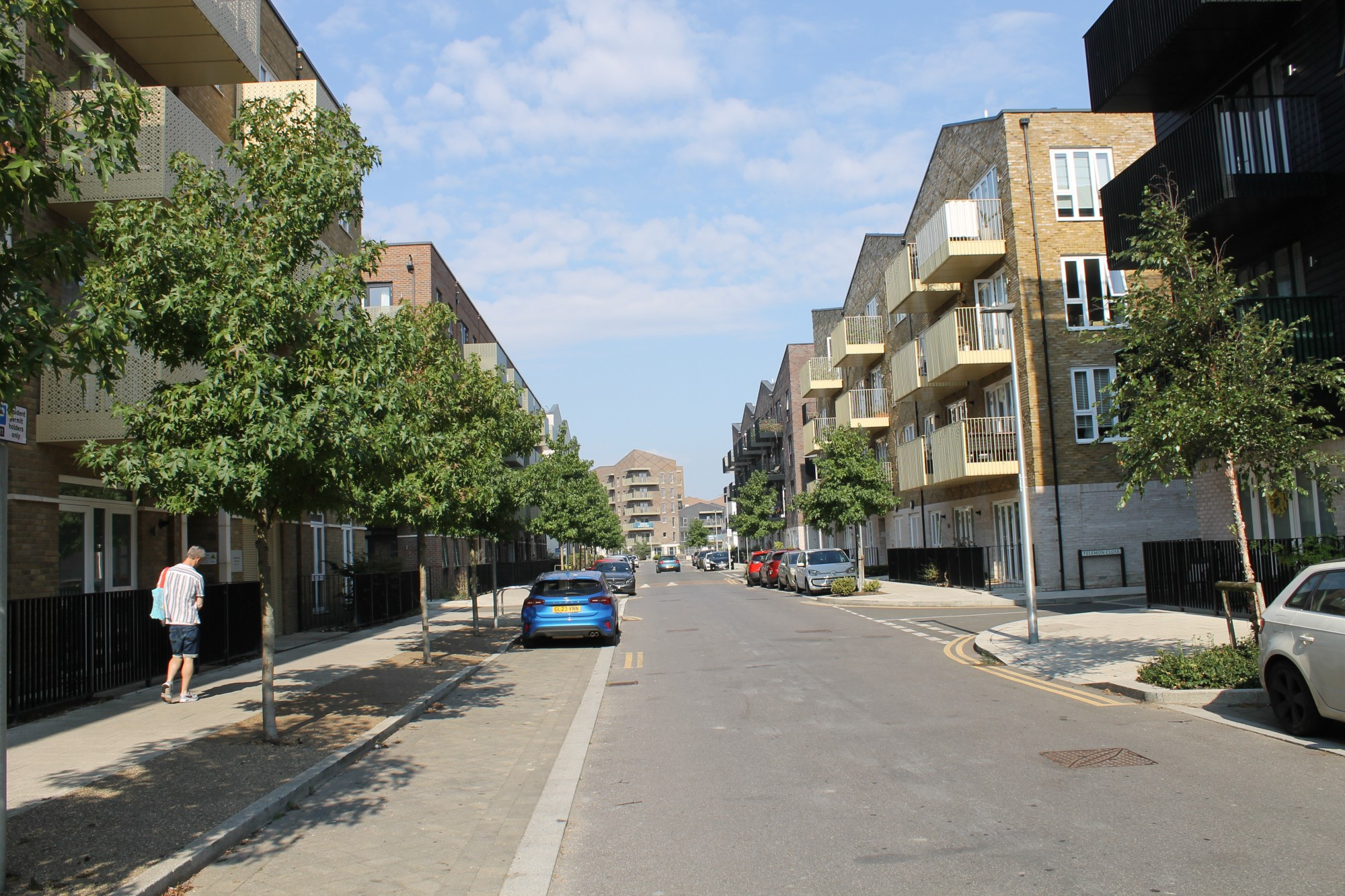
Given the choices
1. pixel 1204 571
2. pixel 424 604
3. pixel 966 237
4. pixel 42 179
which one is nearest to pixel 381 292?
pixel 966 237

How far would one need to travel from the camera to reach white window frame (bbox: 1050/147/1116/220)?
1091 inches

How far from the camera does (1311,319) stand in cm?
1524

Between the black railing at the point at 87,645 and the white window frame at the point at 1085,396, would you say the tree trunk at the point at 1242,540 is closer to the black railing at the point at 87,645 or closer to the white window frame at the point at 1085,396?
the black railing at the point at 87,645

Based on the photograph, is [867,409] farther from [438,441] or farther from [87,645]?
[87,645]

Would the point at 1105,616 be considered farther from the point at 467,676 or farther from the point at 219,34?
the point at 219,34

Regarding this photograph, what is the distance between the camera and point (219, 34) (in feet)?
51.3

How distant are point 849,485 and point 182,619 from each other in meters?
26.2

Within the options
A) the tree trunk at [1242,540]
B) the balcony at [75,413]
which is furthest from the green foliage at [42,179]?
the tree trunk at [1242,540]

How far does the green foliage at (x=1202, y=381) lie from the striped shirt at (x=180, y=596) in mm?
10786

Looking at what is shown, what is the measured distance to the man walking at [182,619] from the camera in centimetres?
1147

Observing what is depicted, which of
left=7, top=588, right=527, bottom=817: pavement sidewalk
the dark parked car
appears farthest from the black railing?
the dark parked car

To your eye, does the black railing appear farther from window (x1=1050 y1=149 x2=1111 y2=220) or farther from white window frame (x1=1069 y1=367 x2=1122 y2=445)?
window (x1=1050 y1=149 x2=1111 y2=220)

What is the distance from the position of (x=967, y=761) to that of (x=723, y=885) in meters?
3.35

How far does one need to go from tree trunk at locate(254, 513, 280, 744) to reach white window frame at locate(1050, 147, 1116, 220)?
965 inches
